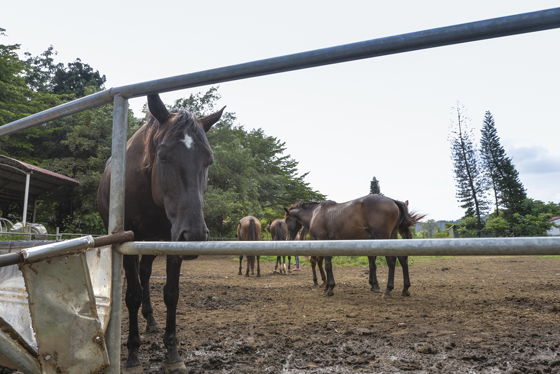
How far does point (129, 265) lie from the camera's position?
259cm

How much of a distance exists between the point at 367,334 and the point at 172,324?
77.1 inches

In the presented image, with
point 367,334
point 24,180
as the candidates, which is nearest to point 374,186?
point 24,180

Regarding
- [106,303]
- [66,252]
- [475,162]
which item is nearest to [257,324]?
[106,303]

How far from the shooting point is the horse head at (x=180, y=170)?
6.27 feet

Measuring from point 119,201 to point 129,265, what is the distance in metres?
1.36

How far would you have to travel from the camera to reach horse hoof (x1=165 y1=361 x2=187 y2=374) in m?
2.35

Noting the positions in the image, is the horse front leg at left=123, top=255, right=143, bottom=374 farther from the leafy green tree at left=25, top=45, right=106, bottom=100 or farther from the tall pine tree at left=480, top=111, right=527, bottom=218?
the tall pine tree at left=480, top=111, right=527, bottom=218

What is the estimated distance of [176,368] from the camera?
2.36 m

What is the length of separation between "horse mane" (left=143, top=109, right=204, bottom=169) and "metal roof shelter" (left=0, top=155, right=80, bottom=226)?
927 centimetres

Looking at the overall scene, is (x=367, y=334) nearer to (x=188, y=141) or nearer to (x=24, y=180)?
(x=188, y=141)

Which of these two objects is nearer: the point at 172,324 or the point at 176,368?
the point at 176,368

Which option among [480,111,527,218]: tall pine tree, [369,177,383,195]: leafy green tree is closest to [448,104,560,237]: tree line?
[480,111,527,218]: tall pine tree

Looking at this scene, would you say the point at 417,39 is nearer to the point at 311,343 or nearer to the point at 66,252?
the point at 66,252

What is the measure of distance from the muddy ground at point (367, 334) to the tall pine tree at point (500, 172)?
35826mm
